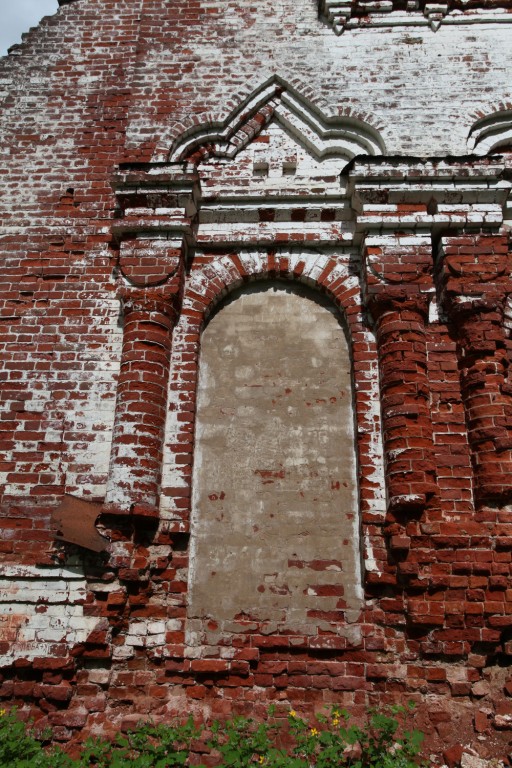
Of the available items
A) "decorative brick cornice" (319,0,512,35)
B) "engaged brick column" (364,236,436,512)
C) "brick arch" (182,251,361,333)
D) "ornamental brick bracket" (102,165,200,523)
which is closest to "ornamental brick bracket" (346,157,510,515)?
"engaged brick column" (364,236,436,512)

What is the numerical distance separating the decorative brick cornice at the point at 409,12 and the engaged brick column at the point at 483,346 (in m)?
2.53

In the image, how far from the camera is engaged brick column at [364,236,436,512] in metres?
4.13

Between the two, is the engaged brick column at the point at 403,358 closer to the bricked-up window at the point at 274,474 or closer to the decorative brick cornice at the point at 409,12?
the bricked-up window at the point at 274,474

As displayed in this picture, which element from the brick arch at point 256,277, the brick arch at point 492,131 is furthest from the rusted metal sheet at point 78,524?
the brick arch at point 492,131

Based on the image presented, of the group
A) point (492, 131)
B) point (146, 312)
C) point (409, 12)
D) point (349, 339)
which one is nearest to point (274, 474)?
point (349, 339)

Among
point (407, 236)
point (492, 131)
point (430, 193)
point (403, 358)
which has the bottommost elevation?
point (403, 358)

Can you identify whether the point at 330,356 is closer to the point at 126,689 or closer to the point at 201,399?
the point at 201,399

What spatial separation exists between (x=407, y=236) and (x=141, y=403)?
2.38 m

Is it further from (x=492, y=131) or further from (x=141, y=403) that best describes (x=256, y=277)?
(x=492, y=131)

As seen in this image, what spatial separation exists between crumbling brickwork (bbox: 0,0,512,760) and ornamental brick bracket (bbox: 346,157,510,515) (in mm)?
21

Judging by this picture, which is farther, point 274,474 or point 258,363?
point 258,363

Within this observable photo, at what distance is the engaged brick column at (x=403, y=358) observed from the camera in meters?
4.13

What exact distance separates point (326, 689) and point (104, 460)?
6.97 ft

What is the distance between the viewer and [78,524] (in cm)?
416
